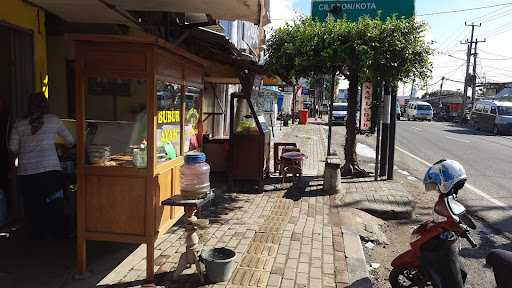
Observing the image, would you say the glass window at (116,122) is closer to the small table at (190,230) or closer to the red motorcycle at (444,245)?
the small table at (190,230)

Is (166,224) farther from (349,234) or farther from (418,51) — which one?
(418,51)

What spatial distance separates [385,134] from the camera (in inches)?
401

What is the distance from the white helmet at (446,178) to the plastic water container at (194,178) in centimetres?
216

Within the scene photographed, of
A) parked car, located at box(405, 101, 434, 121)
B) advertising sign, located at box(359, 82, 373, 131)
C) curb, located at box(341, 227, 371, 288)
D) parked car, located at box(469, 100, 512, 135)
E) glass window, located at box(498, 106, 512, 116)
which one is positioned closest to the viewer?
curb, located at box(341, 227, 371, 288)

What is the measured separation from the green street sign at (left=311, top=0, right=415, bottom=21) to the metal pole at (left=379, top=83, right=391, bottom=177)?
74.0 inches

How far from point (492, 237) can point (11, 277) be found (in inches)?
250

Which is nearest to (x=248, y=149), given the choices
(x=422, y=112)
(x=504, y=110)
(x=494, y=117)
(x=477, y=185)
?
(x=477, y=185)

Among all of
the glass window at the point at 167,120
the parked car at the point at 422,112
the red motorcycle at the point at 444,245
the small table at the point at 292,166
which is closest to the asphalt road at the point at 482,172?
the small table at the point at 292,166

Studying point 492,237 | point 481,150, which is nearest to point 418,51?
point 492,237

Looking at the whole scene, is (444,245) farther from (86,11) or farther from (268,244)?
(86,11)

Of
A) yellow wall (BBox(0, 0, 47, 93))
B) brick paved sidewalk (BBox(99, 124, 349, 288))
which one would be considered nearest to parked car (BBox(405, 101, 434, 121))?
brick paved sidewalk (BBox(99, 124, 349, 288))

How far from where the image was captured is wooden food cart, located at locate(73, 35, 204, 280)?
4051 mm

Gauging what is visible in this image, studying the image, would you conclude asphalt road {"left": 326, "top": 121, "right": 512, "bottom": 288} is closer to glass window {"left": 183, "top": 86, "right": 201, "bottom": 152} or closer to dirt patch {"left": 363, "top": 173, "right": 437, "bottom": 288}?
dirt patch {"left": 363, "top": 173, "right": 437, "bottom": 288}

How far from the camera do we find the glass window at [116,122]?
13.9 ft
